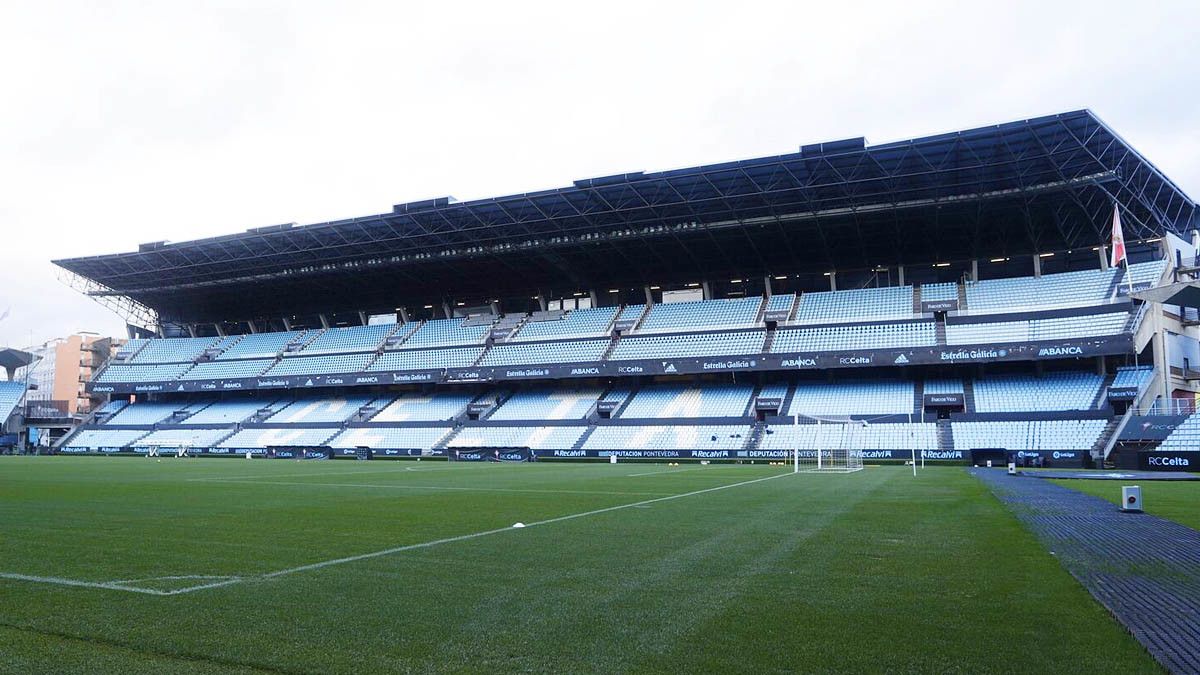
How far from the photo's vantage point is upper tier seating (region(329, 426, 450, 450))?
49219 mm

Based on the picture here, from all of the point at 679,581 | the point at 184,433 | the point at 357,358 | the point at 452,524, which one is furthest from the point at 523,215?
the point at 679,581

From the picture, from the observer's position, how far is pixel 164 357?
65875 mm

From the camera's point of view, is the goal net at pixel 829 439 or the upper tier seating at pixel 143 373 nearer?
the goal net at pixel 829 439

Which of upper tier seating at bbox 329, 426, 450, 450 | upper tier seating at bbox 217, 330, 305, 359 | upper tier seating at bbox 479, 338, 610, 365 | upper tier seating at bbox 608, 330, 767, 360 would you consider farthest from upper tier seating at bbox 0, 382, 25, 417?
upper tier seating at bbox 608, 330, 767, 360

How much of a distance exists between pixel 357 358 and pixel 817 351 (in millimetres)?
32861

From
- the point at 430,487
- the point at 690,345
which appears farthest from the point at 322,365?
the point at 430,487

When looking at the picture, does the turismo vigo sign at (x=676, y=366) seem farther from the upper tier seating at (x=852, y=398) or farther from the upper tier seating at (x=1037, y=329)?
the upper tier seating at (x=852, y=398)

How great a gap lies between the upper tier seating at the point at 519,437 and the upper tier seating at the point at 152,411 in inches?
1041

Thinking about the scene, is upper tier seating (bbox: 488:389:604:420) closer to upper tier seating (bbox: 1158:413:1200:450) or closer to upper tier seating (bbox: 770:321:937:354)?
upper tier seating (bbox: 770:321:937:354)

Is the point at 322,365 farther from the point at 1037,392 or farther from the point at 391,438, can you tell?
the point at 1037,392

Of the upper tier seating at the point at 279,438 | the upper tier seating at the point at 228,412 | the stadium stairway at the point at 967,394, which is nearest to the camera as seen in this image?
the stadium stairway at the point at 967,394

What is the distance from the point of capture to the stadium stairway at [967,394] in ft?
135

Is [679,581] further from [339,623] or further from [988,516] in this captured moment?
[988,516]

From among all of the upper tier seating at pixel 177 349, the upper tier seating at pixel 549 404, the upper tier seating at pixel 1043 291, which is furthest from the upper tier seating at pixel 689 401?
the upper tier seating at pixel 177 349
